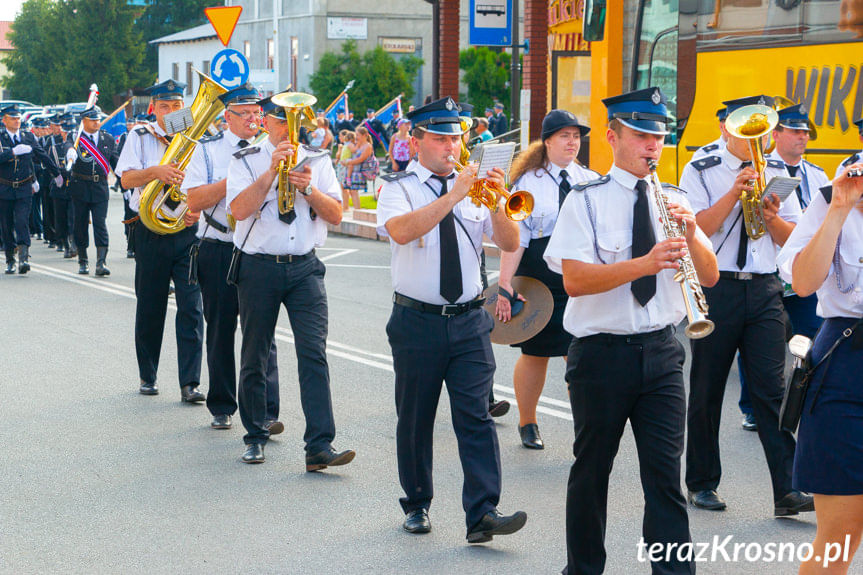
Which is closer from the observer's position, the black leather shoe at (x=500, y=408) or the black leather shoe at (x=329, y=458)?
the black leather shoe at (x=329, y=458)

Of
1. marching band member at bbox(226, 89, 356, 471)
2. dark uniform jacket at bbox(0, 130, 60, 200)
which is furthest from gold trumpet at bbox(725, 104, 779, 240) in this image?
dark uniform jacket at bbox(0, 130, 60, 200)

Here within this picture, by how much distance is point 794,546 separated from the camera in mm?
5387

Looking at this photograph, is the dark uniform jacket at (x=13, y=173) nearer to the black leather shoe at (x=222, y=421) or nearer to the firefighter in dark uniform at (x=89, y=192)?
the firefighter in dark uniform at (x=89, y=192)

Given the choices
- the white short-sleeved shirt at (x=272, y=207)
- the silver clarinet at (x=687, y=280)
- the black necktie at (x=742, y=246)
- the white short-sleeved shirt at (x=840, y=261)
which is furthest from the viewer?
the white short-sleeved shirt at (x=272, y=207)

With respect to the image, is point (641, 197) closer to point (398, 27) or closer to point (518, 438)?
point (518, 438)

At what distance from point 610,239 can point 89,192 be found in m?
12.2

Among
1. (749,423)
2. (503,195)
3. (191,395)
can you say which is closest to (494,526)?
(503,195)

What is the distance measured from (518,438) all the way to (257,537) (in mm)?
2242

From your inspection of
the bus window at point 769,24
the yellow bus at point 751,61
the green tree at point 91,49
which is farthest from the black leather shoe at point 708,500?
the green tree at point 91,49

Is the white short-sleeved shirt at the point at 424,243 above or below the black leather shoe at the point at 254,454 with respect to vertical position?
above

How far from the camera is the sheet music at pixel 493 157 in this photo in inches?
201

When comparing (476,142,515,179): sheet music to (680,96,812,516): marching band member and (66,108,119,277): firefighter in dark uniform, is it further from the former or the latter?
(66,108,119,277): firefighter in dark uniform

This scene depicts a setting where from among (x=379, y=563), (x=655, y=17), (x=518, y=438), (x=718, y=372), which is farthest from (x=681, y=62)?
(x=379, y=563)

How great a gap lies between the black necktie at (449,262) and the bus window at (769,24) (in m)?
5.22
